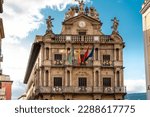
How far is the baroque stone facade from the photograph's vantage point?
4103 centimetres

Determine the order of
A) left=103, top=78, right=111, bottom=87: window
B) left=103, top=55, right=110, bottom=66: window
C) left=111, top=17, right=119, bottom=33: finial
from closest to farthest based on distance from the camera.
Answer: left=103, top=78, right=111, bottom=87: window, left=103, top=55, right=110, bottom=66: window, left=111, top=17, right=119, bottom=33: finial

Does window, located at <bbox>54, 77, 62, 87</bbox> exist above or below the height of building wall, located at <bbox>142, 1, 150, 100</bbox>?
below

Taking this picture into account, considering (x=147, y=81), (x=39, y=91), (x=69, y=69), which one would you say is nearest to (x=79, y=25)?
(x=69, y=69)

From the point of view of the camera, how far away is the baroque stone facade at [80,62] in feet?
135

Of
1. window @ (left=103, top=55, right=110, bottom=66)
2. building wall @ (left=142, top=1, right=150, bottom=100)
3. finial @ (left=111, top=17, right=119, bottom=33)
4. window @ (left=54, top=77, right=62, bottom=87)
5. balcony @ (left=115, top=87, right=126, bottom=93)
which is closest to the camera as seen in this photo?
building wall @ (left=142, top=1, right=150, bottom=100)

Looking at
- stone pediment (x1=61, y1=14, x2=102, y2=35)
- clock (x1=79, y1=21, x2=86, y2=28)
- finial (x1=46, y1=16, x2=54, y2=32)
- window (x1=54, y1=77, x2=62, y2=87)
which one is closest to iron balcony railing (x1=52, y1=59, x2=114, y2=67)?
window (x1=54, y1=77, x2=62, y2=87)

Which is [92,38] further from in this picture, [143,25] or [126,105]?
[126,105]

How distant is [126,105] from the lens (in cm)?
554

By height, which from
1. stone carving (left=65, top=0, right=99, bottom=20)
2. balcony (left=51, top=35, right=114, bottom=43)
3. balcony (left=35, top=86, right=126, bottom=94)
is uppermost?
stone carving (left=65, top=0, right=99, bottom=20)

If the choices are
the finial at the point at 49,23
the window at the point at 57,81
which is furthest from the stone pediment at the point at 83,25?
the window at the point at 57,81

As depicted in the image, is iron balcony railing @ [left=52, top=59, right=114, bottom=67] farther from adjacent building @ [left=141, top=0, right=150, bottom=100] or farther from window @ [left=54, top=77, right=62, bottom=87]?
adjacent building @ [left=141, top=0, right=150, bottom=100]

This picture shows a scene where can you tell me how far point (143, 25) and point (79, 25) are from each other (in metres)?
12.7

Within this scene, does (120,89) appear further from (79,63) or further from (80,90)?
(79,63)

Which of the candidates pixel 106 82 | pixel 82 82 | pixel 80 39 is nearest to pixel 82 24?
pixel 80 39
